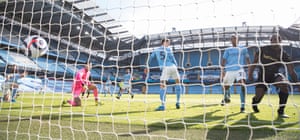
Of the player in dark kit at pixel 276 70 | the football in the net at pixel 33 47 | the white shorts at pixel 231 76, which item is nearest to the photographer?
the player in dark kit at pixel 276 70

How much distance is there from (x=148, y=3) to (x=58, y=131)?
1946 mm

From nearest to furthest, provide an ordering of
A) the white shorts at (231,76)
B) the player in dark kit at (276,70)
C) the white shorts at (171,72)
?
1. the player in dark kit at (276,70)
2. the white shorts at (231,76)
3. the white shorts at (171,72)

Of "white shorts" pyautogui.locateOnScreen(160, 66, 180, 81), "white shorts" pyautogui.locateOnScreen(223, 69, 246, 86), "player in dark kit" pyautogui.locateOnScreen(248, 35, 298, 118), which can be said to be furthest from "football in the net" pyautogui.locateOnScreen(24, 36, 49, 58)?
"player in dark kit" pyautogui.locateOnScreen(248, 35, 298, 118)

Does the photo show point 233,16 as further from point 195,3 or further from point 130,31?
point 130,31

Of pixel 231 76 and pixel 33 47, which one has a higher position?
pixel 33 47

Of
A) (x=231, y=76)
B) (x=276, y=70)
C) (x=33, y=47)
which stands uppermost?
(x=33, y=47)

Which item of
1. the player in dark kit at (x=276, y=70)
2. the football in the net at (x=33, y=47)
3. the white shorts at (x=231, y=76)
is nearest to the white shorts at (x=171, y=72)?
the white shorts at (x=231, y=76)

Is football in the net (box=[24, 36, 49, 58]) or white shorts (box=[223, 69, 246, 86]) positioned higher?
football in the net (box=[24, 36, 49, 58])

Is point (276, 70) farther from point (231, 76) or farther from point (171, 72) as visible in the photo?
point (171, 72)

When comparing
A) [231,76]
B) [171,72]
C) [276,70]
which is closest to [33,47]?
[171,72]

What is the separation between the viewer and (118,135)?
2.24m

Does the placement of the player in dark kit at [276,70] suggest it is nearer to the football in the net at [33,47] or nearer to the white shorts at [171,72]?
the white shorts at [171,72]

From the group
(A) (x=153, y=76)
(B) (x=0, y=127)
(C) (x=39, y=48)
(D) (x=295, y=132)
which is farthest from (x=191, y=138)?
(A) (x=153, y=76)

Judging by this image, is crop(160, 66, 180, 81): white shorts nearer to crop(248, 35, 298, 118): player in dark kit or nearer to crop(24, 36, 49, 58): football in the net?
crop(248, 35, 298, 118): player in dark kit
